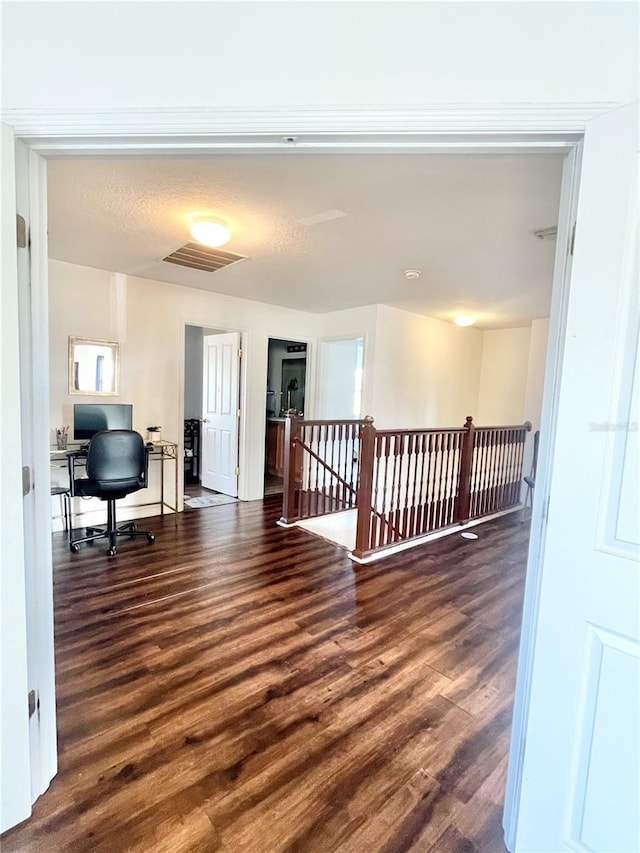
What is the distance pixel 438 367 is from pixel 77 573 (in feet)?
16.3

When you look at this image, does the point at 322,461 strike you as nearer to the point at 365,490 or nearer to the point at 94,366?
the point at 365,490

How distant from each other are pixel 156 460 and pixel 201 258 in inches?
85.7

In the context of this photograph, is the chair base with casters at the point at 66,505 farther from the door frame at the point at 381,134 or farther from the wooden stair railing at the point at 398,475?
the door frame at the point at 381,134

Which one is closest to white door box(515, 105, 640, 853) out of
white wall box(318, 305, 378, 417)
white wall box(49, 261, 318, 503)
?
white wall box(318, 305, 378, 417)

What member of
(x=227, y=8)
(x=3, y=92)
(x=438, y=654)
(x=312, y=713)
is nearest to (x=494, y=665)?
(x=438, y=654)

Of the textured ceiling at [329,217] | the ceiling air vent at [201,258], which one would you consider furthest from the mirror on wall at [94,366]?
the ceiling air vent at [201,258]

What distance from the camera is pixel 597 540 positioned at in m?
0.94

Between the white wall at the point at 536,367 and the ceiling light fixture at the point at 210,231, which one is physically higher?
the ceiling light fixture at the point at 210,231

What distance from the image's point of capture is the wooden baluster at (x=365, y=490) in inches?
128

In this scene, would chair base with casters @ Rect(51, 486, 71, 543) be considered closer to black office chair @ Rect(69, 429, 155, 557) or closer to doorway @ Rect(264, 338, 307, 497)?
black office chair @ Rect(69, 429, 155, 557)

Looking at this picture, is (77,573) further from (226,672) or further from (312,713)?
(312,713)

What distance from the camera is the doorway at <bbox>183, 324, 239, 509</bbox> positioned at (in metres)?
4.89

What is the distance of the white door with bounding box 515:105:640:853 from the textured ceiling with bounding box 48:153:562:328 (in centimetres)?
33

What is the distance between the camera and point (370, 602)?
2613mm
